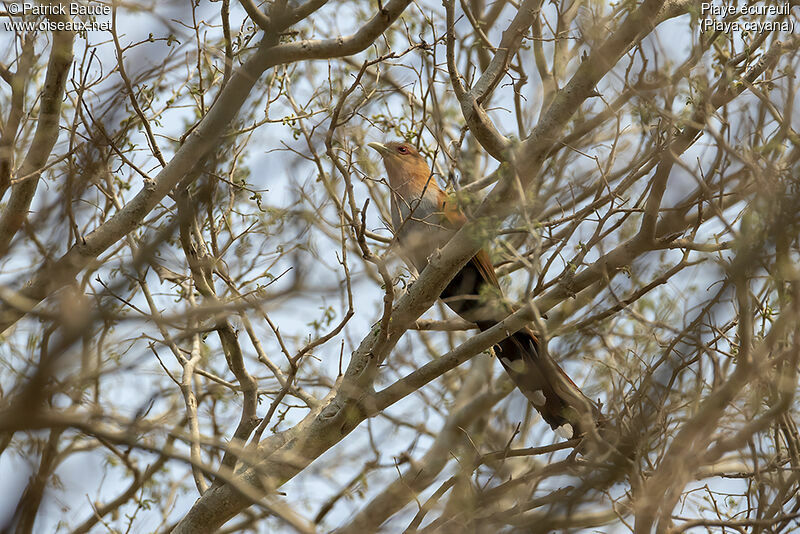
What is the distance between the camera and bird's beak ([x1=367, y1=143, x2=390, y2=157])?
221 inches

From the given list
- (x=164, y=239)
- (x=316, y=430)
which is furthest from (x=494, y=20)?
(x=164, y=239)

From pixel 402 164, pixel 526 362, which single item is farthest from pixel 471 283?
pixel 402 164

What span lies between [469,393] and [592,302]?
7.85 feet

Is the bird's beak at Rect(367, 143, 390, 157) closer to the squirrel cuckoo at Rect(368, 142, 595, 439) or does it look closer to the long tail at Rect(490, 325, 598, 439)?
the squirrel cuckoo at Rect(368, 142, 595, 439)

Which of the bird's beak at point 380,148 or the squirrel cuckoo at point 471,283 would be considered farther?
the bird's beak at point 380,148

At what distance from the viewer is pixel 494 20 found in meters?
5.33

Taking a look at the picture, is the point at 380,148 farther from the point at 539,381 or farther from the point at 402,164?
the point at 539,381

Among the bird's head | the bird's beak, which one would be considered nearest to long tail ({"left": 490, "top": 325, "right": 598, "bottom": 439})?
the bird's head

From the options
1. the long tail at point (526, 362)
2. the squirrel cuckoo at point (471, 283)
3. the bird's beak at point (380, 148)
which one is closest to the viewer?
the squirrel cuckoo at point (471, 283)

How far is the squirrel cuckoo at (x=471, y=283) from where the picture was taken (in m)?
3.96

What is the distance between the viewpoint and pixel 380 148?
18.6 feet

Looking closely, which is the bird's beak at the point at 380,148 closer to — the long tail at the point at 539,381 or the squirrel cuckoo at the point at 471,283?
the squirrel cuckoo at the point at 471,283

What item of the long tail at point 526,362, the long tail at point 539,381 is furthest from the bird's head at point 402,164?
the long tail at point 539,381

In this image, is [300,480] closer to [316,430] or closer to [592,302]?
[316,430]
